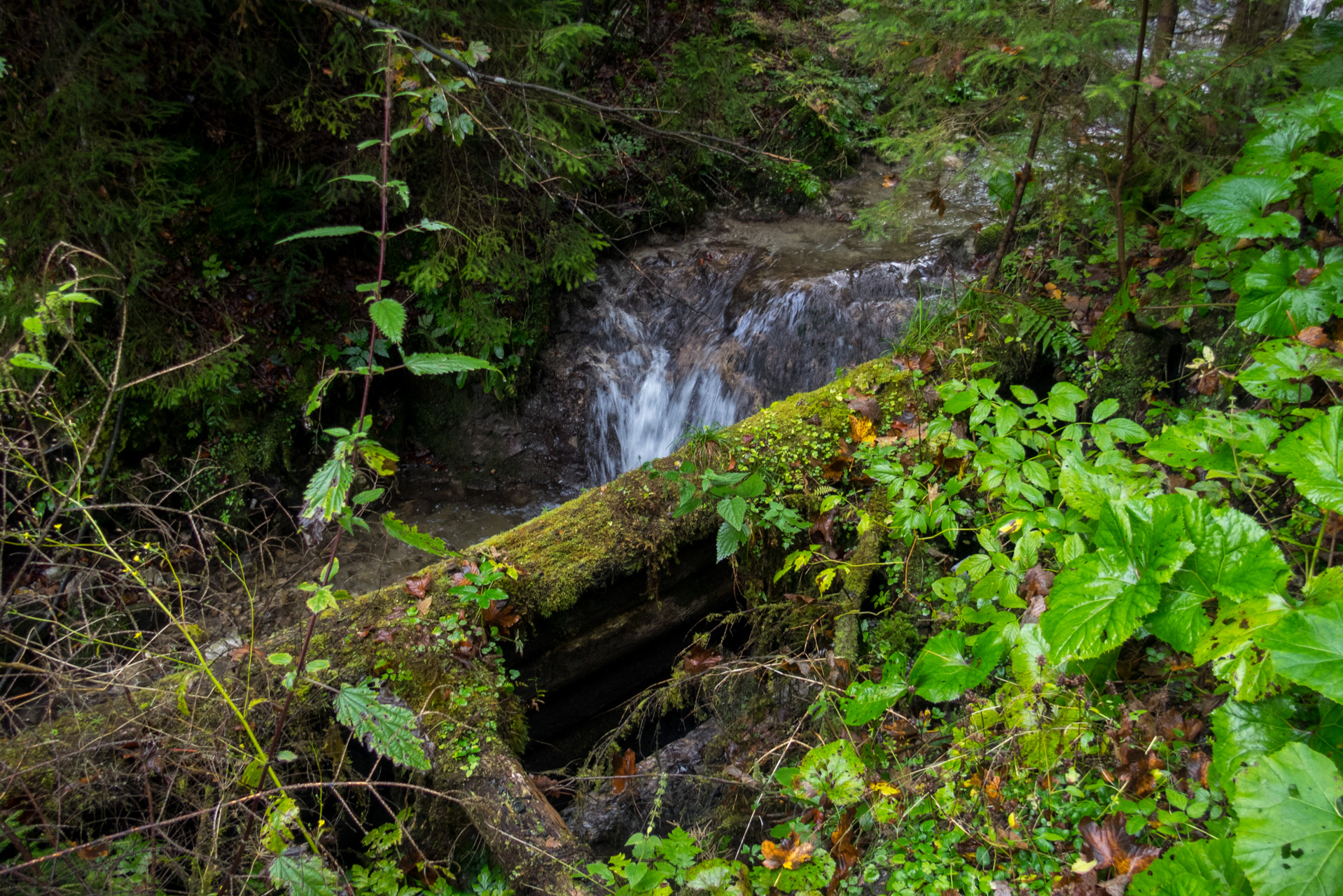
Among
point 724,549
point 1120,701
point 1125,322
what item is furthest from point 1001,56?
point 1120,701

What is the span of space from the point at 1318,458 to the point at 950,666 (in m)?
0.98

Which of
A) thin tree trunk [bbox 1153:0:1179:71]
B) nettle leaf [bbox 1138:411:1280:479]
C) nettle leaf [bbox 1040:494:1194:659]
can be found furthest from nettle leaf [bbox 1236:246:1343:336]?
thin tree trunk [bbox 1153:0:1179:71]

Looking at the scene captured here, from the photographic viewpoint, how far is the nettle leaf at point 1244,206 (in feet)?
7.84

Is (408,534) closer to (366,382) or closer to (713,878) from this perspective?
(366,382)

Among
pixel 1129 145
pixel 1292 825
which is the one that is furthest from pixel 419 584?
pixel 1129 145

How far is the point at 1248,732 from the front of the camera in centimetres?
139

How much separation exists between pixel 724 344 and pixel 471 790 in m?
4.80

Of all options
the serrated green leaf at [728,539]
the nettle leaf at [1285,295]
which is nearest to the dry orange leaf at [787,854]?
the serrated green leaf at [728,539]

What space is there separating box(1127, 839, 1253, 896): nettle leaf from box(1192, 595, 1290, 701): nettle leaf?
1.03 feet

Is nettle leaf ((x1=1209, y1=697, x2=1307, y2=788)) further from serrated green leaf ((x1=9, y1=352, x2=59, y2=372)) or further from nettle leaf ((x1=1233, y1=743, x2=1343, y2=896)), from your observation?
serrated green leaf ((x1=9, y1=352, x2=59, y2=372))

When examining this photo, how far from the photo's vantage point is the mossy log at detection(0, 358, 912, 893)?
2.27m

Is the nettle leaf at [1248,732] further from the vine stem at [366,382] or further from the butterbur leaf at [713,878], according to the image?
the vine stem at [366,382]

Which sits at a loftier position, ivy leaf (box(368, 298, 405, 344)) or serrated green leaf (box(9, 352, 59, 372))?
ivy leaf (box(368, 298, 405, 344))

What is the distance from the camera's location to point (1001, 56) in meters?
3.16
